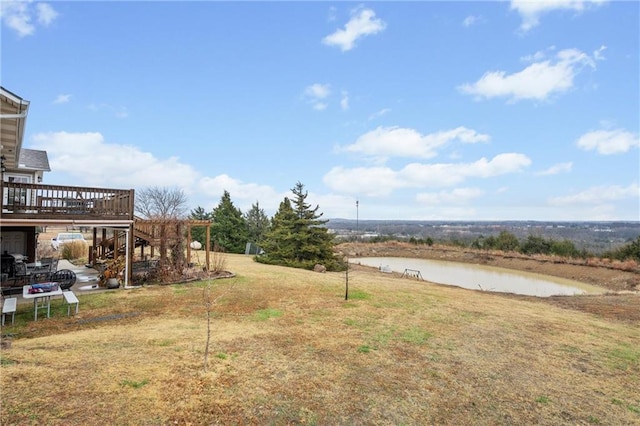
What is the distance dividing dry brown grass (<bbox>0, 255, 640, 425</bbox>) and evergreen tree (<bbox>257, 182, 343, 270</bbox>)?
12.8 metres

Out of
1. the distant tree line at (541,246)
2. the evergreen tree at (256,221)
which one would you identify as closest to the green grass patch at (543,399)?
the evergreen tree at (256,221)

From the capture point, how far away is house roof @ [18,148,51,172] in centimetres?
2014

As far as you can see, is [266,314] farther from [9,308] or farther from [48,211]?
[48,211]

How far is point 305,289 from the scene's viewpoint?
12.4 m

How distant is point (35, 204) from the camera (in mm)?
9617

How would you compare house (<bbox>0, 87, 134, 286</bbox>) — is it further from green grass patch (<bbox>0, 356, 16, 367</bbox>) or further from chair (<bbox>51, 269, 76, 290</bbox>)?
green grass patch (<bbox>0, 356, 16, 367</bbox>)

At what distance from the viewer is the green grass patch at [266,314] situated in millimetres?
8274

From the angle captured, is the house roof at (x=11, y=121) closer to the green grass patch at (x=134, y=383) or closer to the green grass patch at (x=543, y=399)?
the green grass patch at (x=134, y=383)

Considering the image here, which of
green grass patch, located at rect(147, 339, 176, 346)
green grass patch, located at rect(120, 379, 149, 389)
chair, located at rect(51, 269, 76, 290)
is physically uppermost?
chair, located at rect(51, 269, 76, 290)

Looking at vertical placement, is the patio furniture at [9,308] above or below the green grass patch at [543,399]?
above

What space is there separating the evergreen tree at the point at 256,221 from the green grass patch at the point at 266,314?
85.5ft

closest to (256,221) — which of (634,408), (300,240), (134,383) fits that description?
(300,240)

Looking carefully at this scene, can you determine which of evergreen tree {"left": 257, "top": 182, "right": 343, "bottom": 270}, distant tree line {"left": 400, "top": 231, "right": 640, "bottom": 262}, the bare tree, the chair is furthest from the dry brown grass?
the bare tree

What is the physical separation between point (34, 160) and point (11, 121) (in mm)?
17234
